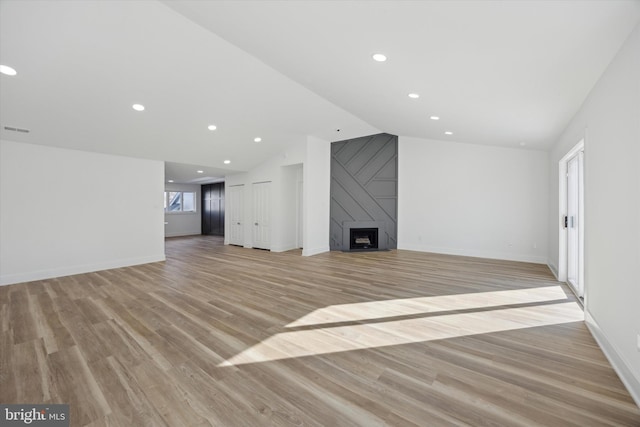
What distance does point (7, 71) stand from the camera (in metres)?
3.02

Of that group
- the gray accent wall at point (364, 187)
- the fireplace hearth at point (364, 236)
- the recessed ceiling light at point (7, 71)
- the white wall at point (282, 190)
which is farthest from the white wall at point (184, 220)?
the recessed ceiling light at point (7, 71)

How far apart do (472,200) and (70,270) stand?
28.5 ft

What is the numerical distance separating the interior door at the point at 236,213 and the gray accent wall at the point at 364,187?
118 inches

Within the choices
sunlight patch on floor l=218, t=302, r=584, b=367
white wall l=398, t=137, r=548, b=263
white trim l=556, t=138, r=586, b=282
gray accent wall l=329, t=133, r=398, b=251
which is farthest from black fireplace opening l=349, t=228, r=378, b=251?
sunlight patch on floor l=218, t=302, r=584, b=367

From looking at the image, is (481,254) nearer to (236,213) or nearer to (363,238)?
(363,238)

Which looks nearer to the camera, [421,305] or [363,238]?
[421,305]

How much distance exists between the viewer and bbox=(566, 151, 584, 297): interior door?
154 inches

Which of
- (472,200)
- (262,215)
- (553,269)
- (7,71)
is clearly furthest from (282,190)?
(553,269)

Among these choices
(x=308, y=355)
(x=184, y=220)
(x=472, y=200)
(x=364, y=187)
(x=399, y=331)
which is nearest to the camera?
(x=308, y=355)

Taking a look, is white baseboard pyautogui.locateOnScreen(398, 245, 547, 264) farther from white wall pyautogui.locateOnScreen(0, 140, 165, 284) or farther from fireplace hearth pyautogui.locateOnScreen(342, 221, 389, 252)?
white wall pyautogui.locateOnScreen(0, 140, 165, 284)

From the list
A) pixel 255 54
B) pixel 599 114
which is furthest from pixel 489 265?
pixel 255 54

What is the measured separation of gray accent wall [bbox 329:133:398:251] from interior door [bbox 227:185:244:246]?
3009mm

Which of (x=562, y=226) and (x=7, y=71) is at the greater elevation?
(x=7, y=71)

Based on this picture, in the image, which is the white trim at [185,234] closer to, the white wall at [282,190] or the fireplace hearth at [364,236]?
the white wall at [282,190]
